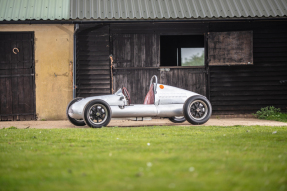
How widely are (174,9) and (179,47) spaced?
4.19 m

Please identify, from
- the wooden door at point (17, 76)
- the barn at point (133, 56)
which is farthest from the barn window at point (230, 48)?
the wooden door at point (17, 76)

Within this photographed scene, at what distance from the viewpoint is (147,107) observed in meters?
7.39

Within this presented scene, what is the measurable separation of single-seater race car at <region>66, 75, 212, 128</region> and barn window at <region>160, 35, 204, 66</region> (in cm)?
635

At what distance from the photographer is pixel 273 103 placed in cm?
1040

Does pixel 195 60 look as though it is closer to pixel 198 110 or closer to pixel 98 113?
pixel 198 110

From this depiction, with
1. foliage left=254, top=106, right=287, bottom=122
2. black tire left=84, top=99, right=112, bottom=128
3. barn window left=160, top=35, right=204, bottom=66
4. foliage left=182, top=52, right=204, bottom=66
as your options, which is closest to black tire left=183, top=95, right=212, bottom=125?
black tire left=84, top=99, right=112, bottom=128

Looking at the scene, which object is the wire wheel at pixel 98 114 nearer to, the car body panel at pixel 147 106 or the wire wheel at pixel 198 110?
the car body panel at pixel 147 106

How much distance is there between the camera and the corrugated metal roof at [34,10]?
32.9ft

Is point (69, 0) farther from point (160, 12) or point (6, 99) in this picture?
point (6, 99)

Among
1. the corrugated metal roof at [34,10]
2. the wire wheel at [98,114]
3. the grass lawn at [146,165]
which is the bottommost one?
the grass lawn at [146,165]

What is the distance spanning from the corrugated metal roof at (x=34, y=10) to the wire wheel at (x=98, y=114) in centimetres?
417

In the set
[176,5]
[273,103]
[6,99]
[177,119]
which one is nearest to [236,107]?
[273,103]

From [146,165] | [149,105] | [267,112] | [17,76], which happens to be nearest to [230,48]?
[267,112]

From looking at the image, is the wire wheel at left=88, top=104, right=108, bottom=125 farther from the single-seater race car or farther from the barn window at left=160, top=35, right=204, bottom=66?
the barn window at left=160, top=35, right=204, bottom=66
